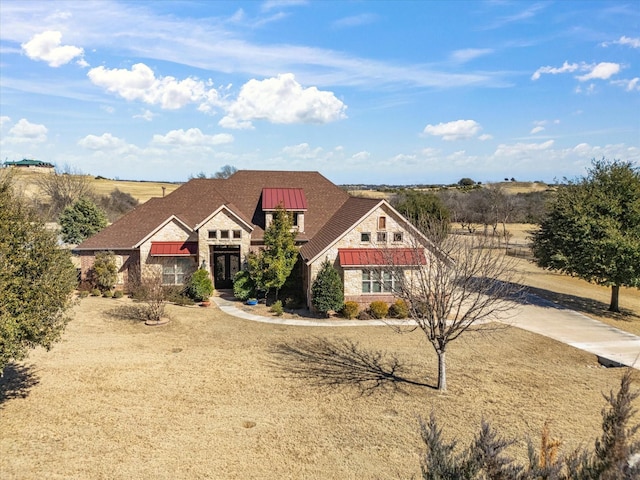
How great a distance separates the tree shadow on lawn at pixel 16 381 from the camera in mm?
15012

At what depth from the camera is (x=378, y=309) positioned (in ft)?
86.8

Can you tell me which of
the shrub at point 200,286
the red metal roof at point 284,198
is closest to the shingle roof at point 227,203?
the red metal roof at point 284,198

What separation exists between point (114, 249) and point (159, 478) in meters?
23.6

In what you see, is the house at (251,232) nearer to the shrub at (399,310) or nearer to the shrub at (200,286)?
the shrub at (399,310)

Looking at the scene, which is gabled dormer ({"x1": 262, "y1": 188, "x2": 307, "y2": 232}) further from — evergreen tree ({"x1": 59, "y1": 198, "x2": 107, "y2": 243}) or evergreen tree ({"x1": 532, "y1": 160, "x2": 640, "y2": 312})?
evergreen tree ({"x1": 59, "y1": 198, "x2": 107, "y2": 243})

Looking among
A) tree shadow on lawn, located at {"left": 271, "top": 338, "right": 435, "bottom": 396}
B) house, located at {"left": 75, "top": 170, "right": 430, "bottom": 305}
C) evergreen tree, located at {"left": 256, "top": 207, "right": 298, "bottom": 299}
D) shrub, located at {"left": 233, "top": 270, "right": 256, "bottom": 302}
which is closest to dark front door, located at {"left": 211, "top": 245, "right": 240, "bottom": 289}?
house, located at {"left": 75, "top": 170, "right": 430, "bottom": 305}

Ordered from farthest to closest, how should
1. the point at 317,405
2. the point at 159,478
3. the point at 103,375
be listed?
1. the point at 103,375
2. the point at 317,405
3. the point at 159,478

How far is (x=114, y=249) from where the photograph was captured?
3095 cm

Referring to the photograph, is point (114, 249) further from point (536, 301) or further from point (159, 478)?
point (536, 301)

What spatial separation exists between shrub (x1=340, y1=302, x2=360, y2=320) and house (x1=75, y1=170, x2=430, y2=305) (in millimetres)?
742

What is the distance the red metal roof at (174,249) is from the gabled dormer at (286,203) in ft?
18.7

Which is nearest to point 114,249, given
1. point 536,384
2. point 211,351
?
point 211,351

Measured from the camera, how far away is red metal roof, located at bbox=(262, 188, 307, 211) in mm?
32438

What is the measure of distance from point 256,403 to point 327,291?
455 inches
